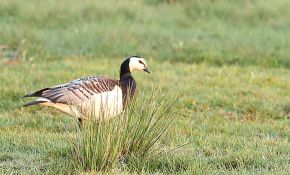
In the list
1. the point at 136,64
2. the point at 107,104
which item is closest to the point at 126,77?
the point at 136,64

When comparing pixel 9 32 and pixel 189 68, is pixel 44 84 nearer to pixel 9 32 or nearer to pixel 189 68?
pixel 189 68

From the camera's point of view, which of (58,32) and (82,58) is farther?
(58,32)

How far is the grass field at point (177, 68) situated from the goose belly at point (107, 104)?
15.7 inches

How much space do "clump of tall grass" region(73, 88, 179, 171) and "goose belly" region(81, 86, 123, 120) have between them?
35 centimetres

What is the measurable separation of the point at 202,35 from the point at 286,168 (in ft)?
28.6

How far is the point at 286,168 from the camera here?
243 inches

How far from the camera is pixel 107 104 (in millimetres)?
6734

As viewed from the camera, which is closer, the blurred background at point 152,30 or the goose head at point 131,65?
the goose head at point 131,65

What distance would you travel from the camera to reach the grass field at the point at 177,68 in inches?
259

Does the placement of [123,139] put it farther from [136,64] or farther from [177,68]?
[177,68]

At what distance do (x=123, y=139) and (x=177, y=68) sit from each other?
5970 millimetres

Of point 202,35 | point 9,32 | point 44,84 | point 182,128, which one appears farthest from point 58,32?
point 182,128

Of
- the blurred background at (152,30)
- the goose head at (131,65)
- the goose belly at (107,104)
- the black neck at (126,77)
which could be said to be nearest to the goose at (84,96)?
the goose belly at (107,104)

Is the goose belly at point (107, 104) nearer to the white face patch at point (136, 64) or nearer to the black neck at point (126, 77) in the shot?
the black neck at point (126, 77)
